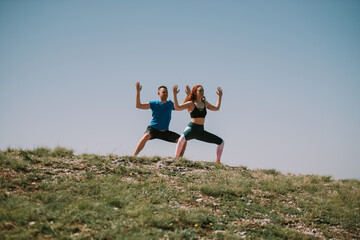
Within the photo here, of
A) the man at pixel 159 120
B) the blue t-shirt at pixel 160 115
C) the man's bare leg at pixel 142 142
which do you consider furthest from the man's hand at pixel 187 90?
the man's bare leg at pixel 142 142

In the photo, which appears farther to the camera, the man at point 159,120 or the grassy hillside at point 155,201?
the man at point 159,120

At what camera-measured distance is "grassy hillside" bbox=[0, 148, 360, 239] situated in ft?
17.4

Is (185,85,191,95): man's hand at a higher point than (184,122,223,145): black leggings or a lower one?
higher

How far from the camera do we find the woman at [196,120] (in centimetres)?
1070

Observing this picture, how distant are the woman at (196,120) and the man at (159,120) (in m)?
0.48

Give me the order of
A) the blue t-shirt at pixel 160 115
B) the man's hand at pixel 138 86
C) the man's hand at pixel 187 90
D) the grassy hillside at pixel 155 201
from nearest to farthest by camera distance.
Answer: the grassy hillside at pixel 155 201, the man's hand at pixel 138 86, the blue t-shirt at pixel 160 115, the man's hand at pixel 187 90

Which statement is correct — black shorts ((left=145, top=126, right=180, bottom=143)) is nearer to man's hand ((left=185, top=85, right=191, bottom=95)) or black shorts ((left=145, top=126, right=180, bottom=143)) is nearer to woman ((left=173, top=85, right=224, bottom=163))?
woman ((left=173, top=85, right=224, bottom=163))

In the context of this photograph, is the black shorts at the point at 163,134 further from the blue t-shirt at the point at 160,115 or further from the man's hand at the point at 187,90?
the man's hand at the point at 187,90

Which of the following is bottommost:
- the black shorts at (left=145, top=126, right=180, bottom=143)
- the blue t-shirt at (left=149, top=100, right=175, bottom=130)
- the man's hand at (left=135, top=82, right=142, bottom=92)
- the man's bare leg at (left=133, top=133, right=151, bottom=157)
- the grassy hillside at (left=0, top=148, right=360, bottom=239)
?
the grassy hillside at (left=0, top=148, right=360, bottom=239)

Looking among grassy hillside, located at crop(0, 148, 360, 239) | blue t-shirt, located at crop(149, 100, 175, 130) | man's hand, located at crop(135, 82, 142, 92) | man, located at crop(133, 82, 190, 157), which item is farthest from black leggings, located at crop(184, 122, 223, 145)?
man's hand, located at crop(135, 82, 142, 92)

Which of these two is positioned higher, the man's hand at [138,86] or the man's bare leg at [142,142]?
the man's hand at [138,86]

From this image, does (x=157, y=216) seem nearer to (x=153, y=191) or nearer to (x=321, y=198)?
(x=153, y=191)

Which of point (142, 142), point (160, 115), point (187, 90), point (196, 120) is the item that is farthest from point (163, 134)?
point (187, 90)

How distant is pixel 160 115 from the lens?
10.9 metres
